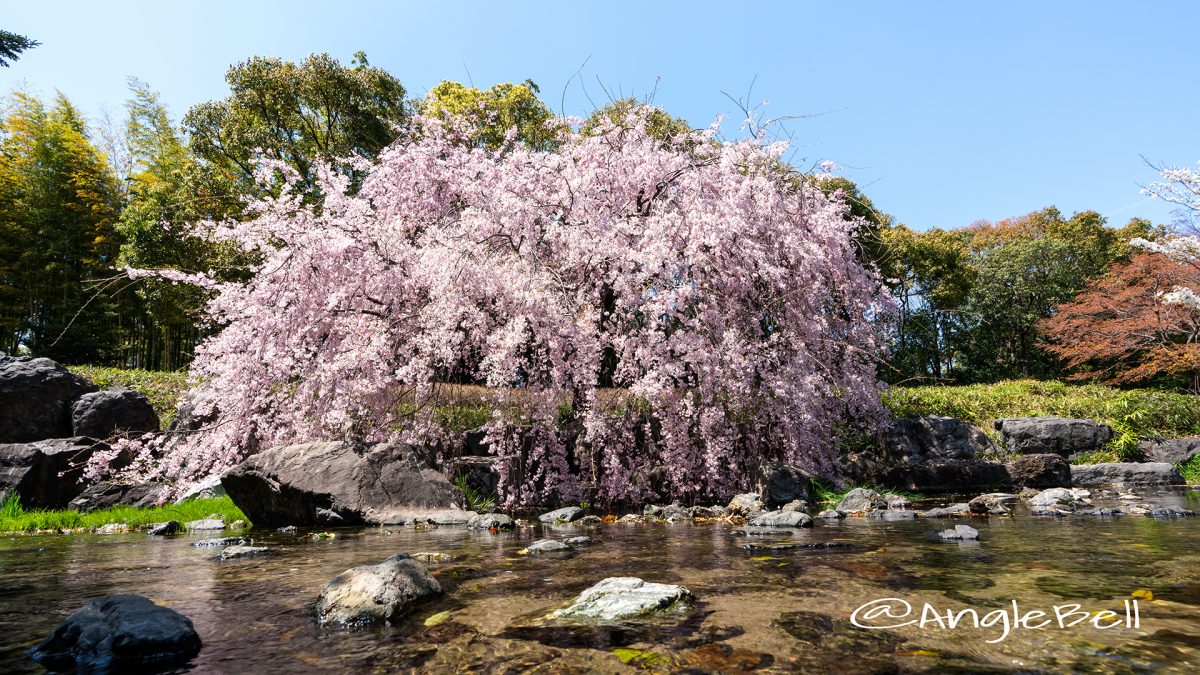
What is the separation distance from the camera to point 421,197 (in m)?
13.7

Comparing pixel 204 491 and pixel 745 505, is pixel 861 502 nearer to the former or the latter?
pixel 745 505

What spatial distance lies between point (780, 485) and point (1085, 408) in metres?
14.8

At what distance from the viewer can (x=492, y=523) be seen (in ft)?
28.6

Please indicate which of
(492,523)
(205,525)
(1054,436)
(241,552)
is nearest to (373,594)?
(241,552)

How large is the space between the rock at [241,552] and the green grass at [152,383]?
1458 centimetres

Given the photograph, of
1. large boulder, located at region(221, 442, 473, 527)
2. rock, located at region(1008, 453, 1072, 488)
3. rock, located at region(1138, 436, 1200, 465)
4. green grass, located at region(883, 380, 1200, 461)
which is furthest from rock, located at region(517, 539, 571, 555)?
rock, located at region(1138, 436, 1200, 465)

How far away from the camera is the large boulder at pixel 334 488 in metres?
9.58

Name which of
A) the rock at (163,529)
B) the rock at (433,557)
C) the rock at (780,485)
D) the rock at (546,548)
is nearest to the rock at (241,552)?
the rock at (433,557)

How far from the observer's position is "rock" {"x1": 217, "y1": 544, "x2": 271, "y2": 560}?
6.56m

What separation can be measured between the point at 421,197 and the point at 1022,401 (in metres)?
20.3

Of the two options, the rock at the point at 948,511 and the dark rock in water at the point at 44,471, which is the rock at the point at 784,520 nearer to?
the rock at the point at 948,511

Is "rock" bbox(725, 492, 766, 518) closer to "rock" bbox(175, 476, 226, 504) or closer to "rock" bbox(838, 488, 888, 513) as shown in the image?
"rock" bbox(838, 488, 888, 513)

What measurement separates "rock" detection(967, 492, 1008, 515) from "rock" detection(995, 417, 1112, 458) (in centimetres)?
914

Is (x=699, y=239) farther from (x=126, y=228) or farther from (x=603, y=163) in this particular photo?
(x=126, y=228)
